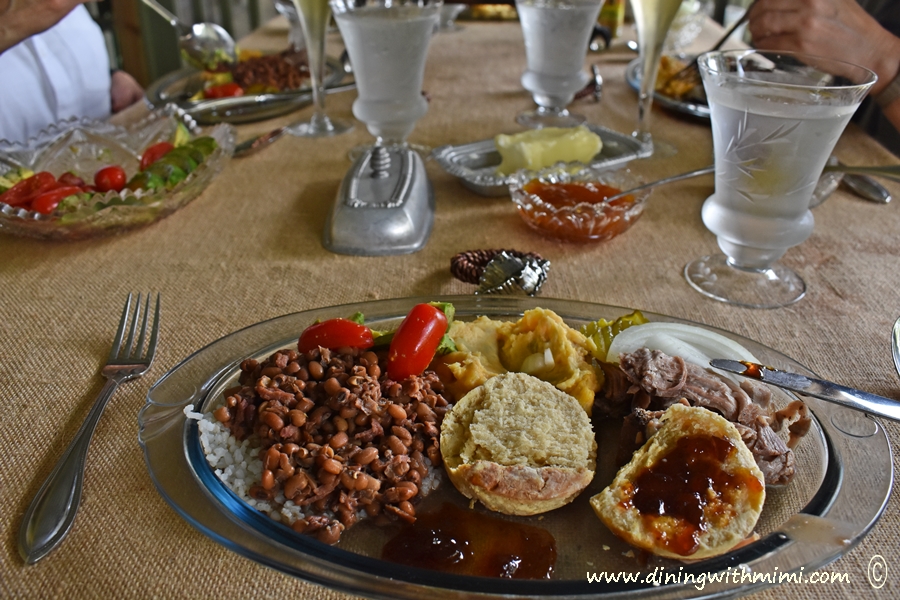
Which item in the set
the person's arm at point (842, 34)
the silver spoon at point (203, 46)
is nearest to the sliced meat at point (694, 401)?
the person's arm at point (842, 34)

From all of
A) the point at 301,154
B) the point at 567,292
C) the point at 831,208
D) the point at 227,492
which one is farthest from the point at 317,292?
the point at 831,208

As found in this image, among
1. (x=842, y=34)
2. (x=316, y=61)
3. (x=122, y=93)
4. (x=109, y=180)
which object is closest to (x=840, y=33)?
(x=842, y=34)

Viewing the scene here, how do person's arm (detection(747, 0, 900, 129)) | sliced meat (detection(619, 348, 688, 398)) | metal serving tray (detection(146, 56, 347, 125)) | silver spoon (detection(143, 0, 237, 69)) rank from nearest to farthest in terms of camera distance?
sliced meat (detection(619, 348, 688, 398))
person's arm (detection(747, 0, 900, 129))
metal serving tray (detection(146, 56, 347, 125))
silver spoon (detection(143, 0, 237, 69))

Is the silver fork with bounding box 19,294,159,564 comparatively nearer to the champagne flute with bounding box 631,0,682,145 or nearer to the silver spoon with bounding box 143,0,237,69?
the champagne flute with bounding box 631,0,682,145

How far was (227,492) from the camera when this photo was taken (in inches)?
31.2

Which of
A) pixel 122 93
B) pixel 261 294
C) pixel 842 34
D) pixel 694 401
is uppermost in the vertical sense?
pixel 842 34

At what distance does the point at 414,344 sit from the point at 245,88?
186 centimetres

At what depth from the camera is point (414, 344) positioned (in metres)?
0.97

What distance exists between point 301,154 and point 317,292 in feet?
2.76

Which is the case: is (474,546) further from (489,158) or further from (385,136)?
(385,136)

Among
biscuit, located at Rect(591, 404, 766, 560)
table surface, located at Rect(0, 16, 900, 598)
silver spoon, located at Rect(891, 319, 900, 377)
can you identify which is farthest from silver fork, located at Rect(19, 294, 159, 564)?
silver spoon, located at Rect(891, 319, 900, 377)

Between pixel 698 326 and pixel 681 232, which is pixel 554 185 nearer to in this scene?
pixel 681 232

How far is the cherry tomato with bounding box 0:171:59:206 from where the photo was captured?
4.84 feet

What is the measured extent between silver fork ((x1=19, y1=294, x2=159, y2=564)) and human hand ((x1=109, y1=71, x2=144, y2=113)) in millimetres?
2142
